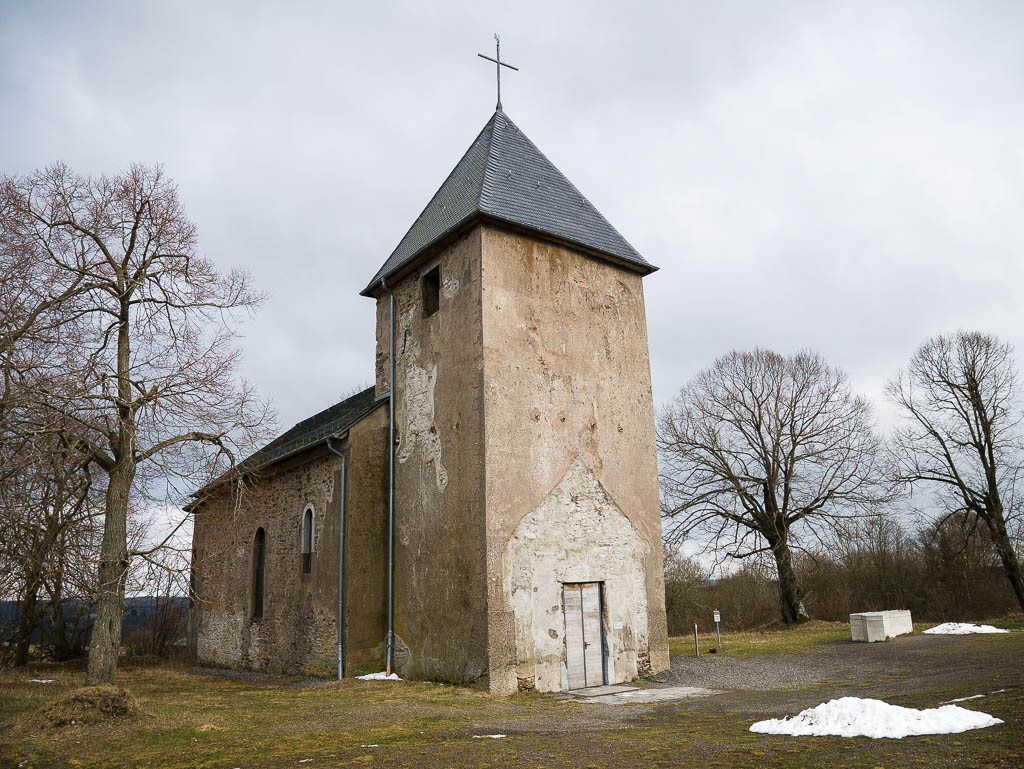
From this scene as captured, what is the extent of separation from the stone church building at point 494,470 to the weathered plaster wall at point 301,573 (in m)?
0.06

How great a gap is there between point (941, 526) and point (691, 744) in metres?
27.2

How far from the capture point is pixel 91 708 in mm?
9484

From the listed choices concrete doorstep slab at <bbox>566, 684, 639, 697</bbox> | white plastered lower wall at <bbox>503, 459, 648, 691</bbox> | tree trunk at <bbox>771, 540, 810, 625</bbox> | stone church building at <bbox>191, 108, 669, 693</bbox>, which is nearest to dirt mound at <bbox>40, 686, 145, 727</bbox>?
stone church building at <bbox>191, 108, 669, 693</bbox>

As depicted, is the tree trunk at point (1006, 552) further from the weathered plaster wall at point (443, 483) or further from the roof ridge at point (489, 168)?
the roof ridge at point (489, 168)

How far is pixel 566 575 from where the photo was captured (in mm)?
13523

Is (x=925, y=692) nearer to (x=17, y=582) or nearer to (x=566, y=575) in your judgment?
(x=566, y=575)

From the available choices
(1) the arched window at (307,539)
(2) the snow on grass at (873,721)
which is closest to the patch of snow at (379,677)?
(1) the arched window at (307,539)

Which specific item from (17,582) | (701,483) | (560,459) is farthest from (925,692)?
(701,483)

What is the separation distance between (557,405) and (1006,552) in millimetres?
20799

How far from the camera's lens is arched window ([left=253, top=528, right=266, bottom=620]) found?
19283 millimetres

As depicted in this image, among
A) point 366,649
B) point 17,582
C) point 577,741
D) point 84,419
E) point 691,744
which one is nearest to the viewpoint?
point 691,744

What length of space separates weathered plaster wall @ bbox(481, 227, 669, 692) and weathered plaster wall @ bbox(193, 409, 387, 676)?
351 centimetres

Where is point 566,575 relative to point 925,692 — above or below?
above

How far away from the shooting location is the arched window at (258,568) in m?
19.3
